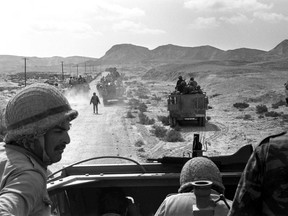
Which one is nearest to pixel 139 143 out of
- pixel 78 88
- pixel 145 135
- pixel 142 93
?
pixel 145 135

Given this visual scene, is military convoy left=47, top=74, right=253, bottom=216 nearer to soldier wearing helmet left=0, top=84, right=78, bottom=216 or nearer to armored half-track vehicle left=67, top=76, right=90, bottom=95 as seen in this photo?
soldier wearing helmet left=0, top=84, right=78, bottom=216

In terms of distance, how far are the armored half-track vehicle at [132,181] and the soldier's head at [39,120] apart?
214 cm

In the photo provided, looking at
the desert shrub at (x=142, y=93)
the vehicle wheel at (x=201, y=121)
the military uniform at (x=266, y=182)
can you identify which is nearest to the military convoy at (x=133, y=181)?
the military uniform at (x=266, y=182)

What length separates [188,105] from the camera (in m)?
23.0

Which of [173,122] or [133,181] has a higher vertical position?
[133,181]

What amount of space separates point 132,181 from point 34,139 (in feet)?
8.60

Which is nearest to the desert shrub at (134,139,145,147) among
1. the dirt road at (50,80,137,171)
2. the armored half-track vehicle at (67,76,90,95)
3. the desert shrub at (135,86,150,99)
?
the dirt road at (50,80,137,171)

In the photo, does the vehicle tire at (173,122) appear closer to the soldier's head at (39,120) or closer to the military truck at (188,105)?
the military truck at (188,105)

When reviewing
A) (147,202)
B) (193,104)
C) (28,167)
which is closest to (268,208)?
(28,167)

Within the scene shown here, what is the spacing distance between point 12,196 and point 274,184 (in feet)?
3.53

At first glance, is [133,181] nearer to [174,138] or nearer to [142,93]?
[174,138]

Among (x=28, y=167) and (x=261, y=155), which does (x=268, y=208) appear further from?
(x=28, y=167)

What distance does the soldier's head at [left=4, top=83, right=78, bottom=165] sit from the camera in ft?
7.84

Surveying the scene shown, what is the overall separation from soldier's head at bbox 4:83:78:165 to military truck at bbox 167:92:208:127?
20550 millimetres
